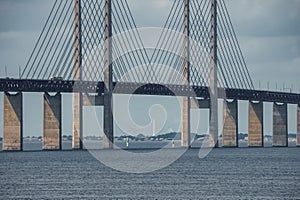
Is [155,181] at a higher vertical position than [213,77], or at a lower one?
lower

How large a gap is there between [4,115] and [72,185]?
5396cm

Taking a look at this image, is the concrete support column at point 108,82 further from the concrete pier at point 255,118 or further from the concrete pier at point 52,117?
the concrete pier at point 255,118

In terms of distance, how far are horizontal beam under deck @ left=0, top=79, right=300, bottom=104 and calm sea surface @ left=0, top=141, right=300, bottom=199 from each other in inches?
966

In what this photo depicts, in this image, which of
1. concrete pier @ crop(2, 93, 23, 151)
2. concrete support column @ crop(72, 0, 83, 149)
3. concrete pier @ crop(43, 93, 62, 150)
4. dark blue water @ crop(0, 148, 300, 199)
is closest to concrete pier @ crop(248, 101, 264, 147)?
concrete support column @ crop(72, 0, 83, 149)

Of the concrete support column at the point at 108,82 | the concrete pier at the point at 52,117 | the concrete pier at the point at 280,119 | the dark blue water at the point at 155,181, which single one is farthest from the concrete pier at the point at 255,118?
the dark blue water at the point at 155,181

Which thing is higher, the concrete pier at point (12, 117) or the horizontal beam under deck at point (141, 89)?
the horizontal beam under deck at point (141, 89)

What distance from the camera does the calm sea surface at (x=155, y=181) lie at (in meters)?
64.7

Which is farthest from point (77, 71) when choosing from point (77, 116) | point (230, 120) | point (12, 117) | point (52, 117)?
point (230, 120)

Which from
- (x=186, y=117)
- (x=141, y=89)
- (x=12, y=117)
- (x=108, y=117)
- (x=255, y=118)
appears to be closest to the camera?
(x=12, y=117)

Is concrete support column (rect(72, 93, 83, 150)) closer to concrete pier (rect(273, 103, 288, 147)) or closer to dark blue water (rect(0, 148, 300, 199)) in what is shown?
dark blue water (rect(0, 148, 300, 199))

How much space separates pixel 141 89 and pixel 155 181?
6448 cm

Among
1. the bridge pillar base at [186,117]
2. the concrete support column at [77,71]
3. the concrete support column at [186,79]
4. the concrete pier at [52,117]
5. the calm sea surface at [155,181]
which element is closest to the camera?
the calm sea surface at [155,181]

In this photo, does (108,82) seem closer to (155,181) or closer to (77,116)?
(77,116)

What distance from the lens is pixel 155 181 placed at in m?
76.1
